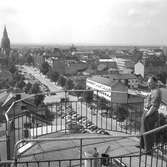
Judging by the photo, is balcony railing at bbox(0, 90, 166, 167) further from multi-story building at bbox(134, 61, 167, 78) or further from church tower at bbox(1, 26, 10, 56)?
church tower at bbox(1, 26, 10, 56)

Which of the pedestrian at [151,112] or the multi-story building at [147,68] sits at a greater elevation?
the pedestrian at [151,112]

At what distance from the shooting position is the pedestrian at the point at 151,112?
11.0 ft

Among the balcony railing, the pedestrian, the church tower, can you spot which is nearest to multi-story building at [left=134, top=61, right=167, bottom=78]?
the church tower

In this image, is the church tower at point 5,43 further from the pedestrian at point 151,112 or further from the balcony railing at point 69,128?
the pedestrian at point 151,112

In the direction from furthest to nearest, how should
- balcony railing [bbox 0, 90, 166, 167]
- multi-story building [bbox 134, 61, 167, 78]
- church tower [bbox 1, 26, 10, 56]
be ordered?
church tower [bbox 1, 26, 10, 56], multi-story building [bbox 134, 61, 167, 78], balcony railing [bbox 0, 90, 166, 167]

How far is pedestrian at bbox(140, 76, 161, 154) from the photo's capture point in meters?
3.35

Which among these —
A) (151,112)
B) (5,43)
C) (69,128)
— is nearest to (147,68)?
(5,43)

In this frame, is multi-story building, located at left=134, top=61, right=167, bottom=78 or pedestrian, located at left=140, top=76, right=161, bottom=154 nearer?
pedestrian, located at left=140, top=76, right=161, bottom=154

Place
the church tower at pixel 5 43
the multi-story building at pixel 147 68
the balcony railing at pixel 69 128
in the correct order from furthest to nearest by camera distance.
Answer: the church tower at pixel 5 43 → the multi-story building at pixel 147 68 → the balcony railing at pixel 69 128

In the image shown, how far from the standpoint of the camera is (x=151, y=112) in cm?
341

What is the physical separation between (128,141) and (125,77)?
120 ft

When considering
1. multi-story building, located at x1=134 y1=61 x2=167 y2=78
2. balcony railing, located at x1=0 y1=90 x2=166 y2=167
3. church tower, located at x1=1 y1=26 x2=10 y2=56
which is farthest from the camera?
church tower, located at x1=1 y1=26 x2=10 y2=56

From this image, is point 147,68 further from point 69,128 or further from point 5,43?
point 69,128

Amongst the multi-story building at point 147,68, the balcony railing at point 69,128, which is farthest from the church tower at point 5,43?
the balcony railing at point 69,128
